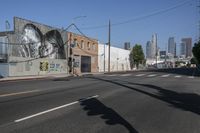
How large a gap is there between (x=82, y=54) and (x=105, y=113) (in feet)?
168

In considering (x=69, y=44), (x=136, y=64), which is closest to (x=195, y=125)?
(x=69, y=44)

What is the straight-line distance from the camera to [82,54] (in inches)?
2397

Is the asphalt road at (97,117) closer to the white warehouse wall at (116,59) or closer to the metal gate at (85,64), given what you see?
the metal gate at (85,64)

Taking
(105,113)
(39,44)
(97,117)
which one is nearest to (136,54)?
(39,44)

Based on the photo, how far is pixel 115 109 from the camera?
10.8m

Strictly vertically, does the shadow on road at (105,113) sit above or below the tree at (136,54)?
below

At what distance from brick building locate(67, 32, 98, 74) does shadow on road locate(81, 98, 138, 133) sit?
4309cm

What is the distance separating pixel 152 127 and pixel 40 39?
133 feet

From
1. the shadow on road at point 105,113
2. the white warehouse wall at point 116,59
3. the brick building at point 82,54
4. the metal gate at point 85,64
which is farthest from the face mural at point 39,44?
the shadow on road at point 105,113

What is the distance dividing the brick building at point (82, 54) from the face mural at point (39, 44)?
2.47m

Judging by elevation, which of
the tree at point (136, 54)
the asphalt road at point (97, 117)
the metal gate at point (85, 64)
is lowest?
the asphalt road at point (97, 117)

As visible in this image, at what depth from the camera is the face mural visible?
140ft

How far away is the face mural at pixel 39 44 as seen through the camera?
42.6 m

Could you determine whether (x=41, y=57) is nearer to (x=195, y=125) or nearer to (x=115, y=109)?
(x=115, y=109)
